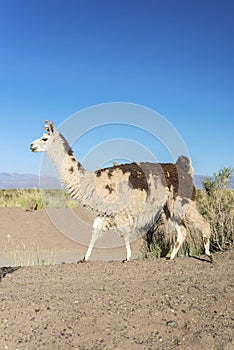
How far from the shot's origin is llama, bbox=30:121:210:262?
10.8 metres

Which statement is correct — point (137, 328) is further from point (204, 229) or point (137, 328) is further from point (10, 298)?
point (204, 229)

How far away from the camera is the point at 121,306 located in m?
6.59

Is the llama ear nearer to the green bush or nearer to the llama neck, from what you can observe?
the llama neck

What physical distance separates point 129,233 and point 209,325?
18.1ft

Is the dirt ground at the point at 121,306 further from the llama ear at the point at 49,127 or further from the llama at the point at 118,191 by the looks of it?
the llama ear at the point at 49,127

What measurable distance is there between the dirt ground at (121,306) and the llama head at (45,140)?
107 inches

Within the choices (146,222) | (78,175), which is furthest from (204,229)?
(78,175)

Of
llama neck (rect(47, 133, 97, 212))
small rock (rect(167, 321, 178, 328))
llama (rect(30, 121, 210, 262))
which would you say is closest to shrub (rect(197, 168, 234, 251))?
llama (rect(30, 121, 210, 262))

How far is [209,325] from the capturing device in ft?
19.0

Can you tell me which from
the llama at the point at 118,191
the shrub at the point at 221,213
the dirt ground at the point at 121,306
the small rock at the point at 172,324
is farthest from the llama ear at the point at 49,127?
the small rock at the point at 172,324

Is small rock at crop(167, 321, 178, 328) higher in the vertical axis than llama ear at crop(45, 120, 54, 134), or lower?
lower

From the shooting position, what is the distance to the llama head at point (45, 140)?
35.7 feet

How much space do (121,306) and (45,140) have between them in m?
5.33

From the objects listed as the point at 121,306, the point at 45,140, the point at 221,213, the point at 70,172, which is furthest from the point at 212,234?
the point at 121,306
